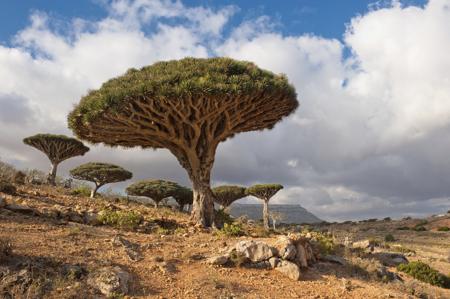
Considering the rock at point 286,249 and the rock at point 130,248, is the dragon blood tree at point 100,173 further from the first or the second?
the rock at point 286,249

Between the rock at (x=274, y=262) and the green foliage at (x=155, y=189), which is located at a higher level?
the green foliage at (x=155, y=189)

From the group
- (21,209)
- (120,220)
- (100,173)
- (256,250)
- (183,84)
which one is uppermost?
(100,173)

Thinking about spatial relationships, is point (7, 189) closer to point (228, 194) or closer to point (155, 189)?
point (155, 189)

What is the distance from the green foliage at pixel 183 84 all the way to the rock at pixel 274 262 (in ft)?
19.4

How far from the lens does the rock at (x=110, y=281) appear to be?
8.08 m

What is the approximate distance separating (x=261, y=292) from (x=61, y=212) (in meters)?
7.97

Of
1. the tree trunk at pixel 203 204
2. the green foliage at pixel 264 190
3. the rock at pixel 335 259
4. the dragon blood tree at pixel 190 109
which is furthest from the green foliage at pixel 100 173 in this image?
the rock at pixel 335 259

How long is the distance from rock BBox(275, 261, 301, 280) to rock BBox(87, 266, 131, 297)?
3.79 meters

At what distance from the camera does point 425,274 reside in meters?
13.7

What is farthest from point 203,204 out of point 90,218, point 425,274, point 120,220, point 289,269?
point 425,274

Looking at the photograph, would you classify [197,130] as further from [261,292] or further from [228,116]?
[261,292]

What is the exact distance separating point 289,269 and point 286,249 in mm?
670

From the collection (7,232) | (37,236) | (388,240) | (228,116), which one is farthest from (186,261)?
(388,240)

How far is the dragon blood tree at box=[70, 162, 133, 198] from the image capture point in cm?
3909
